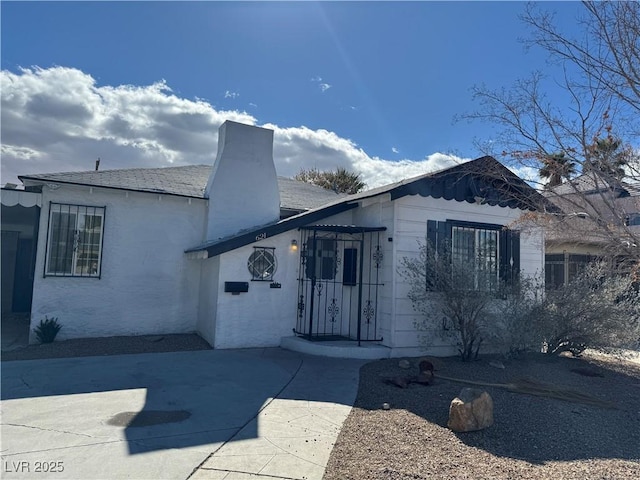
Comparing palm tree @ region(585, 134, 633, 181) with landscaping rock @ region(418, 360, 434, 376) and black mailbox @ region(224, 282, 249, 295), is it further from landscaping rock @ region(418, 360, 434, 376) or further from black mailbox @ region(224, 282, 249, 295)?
black mailbox @ region(224, 282, 249, 295)

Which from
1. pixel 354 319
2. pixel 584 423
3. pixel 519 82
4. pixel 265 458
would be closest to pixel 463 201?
pixel 519 82

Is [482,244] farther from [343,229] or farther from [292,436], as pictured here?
[292,436]

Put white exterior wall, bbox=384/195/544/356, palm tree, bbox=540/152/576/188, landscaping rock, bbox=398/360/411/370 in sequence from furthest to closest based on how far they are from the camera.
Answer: white exterior wall, bbox=384/195/544/356 < landscaping rock, bbox=398/360/411/370 < palm tree, bbox=540/152/576/188

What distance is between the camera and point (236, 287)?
27.1 ft

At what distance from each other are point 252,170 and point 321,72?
136 inches

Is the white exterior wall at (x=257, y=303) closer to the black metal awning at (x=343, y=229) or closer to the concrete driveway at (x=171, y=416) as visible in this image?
the black metal awning at (x=343, y=229)

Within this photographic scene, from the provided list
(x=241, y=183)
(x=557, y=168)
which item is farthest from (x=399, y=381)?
(x=241, y=183)

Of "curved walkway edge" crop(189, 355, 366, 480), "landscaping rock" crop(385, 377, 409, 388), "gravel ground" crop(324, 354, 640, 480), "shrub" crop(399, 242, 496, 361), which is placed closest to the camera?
"curved walkway edge" crop(189, 355, 366, 480)

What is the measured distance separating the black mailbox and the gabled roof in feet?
2.51

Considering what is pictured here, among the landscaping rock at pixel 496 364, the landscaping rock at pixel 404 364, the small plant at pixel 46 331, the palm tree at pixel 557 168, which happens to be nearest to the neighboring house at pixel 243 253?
the small plant at pixel 46 331

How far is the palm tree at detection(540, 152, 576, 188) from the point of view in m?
5.42

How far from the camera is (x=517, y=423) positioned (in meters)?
4.53

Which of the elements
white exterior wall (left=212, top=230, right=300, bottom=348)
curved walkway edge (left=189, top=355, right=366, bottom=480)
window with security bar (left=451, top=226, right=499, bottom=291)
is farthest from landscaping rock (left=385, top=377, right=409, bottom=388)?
window with security bar (left=451, top=226, right=499, bottom=291)

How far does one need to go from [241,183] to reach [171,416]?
7.05 metres
